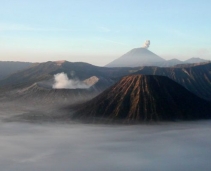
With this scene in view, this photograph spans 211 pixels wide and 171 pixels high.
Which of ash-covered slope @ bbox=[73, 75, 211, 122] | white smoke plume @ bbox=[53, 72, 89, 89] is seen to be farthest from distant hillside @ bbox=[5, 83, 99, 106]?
ash-covered slope @ bbox=[73, 75, 211, 122]

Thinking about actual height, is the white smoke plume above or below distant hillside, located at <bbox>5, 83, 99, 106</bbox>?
above

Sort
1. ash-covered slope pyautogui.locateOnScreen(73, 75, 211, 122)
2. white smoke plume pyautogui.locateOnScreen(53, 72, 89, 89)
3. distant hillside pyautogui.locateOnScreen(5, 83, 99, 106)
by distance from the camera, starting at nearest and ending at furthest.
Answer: ash-covered slope pyautogui.locateOnScreen(73, 75, 211, 122)
distant hillside pyautogui.locateOnScreen(5, 83, 99, 106)
white smoke plume pyautogui.locateOnScreen(53, 72, 89, 89)

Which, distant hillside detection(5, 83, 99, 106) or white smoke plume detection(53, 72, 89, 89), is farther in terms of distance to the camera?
white smoke plume detection(53, 72, 89, 89)

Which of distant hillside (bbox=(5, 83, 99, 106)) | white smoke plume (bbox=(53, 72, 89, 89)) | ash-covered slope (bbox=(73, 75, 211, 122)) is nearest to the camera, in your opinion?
ash-covered slope (bbox=(73, 75, 211, 122))

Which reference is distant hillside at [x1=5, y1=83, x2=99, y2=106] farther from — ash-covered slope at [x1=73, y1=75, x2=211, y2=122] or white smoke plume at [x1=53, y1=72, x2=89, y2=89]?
ash-covered slope at [x1=73, y1=75, x2=211, y2=122]

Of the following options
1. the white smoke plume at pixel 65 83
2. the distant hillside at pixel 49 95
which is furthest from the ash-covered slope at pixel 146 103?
the white smoke plume at pixel 65 83
